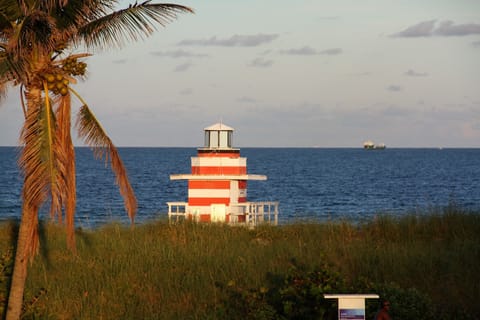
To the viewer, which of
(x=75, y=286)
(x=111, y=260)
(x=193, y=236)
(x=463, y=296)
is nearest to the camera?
(x=463, y=296)

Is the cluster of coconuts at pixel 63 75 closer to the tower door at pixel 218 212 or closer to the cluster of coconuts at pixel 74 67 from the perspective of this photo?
the cluster of coconuts at pixel 74 67

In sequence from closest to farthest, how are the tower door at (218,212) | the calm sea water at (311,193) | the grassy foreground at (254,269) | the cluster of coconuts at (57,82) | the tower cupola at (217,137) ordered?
the cluster of coconuts at (57,82) < the grassy foreground at (254,269) < the tower door at (218,212) < the tower cupola at (217,137) < the calm sea water at (311,193)

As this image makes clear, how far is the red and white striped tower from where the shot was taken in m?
25.7

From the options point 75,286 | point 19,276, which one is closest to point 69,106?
point 19,276

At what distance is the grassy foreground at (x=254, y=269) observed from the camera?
44.2 ft

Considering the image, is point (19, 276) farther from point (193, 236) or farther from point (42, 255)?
point (193, 236)

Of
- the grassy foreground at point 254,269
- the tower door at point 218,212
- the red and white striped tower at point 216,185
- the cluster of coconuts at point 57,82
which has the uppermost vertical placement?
the cluster of coconuts at point 57,82

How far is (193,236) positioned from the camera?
19797 mm

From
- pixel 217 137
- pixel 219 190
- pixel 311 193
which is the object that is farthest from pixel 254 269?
→ pixel 311 193

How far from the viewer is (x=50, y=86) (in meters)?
12.6

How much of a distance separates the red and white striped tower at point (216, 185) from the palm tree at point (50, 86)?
474 inches

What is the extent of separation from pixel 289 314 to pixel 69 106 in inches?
201

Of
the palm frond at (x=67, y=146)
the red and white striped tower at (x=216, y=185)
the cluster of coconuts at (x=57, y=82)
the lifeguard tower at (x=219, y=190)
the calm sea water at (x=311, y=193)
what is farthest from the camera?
the calm sea water at (x=311, y=193)

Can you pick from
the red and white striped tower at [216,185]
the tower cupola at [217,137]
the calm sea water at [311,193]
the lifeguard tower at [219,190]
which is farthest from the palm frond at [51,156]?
the calm sea water at [311,193]
